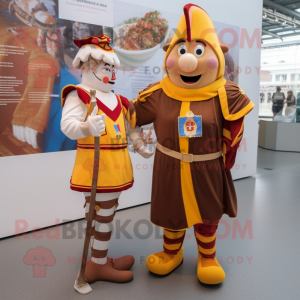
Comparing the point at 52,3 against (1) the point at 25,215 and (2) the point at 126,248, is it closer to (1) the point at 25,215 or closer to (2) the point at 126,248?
(1) the point at 25,215

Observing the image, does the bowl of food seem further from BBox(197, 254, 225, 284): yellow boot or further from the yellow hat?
BBox(197, 254, 225, 284): yellow boot

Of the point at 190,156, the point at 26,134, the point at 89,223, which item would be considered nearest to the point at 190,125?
the point at 190,156

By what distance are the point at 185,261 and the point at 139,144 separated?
0.86m

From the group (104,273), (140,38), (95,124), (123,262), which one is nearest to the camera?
(95,124)

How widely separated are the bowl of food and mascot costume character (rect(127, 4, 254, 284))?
3.47 feet

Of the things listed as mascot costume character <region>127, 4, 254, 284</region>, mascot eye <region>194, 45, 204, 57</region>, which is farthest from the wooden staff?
mascot eye <region>194, 45, 204, 57</region>

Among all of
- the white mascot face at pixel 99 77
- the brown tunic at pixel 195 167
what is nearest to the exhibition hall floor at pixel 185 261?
the brown tunic at pixel 195 167

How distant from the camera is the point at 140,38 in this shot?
2889 millimetres

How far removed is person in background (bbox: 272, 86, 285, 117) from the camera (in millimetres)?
6843

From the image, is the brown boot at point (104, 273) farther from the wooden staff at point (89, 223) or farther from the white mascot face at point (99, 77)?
the white mascot face at point (99, 77)

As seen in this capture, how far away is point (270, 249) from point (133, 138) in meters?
1.29

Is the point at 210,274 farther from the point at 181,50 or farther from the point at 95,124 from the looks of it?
the point at 181,50

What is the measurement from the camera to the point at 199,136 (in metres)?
1.68

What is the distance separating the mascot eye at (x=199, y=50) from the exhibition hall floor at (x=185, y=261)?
1.30 metres
